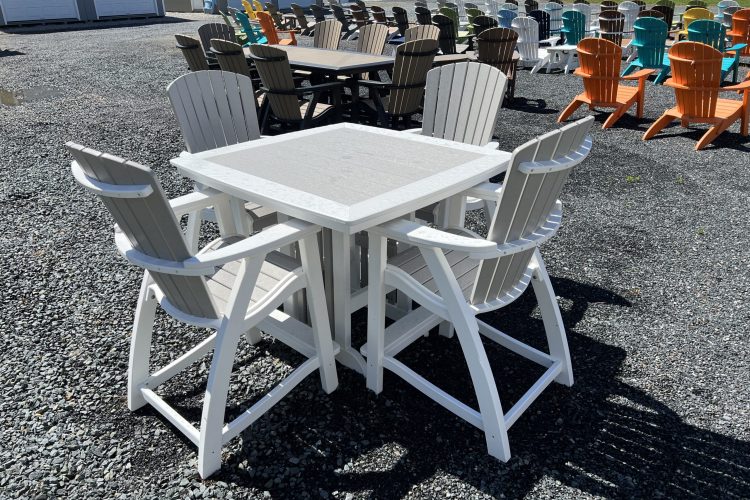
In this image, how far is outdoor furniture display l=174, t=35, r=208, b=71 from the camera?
548cm

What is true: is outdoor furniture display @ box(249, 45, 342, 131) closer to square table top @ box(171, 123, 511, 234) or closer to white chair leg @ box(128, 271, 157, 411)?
square table top @ box(171, 123, 511, 234)

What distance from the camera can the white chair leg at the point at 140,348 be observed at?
2.14 meters

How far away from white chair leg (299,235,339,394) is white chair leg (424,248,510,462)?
16.8 inches

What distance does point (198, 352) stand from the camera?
220cm

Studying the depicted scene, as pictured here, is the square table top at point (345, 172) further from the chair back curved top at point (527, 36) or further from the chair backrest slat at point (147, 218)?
the chair back curved top at point (527, 36)

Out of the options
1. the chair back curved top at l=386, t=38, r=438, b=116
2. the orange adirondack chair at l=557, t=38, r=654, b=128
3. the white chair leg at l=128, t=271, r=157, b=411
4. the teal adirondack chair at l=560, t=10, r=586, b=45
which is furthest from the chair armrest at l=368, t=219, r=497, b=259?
the teal adirondack chair at l=560, t=10, r=586, b=45

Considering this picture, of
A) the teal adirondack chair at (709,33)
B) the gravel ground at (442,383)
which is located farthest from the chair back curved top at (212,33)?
the teal adirondack chair at (709,33)

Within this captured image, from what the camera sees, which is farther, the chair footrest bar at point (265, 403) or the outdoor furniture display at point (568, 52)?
the outdoor furniture display at point (568, 52)

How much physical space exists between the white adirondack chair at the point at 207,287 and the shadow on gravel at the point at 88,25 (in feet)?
58.1

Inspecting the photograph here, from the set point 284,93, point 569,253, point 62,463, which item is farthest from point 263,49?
point 62,463

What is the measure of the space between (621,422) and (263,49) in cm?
418

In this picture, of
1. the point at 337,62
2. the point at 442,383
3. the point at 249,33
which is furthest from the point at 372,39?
the point at 442,383

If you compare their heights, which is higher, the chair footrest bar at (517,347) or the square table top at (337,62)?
the square table top at (337,62)

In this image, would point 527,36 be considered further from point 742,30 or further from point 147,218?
point 147,218
